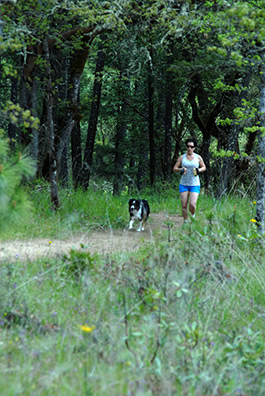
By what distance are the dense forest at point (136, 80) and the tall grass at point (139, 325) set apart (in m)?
1.82

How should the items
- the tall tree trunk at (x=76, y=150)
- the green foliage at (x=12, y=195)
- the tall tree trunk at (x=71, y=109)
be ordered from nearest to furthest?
the green foliage at (x=12, y=195) → the tall tree trunk at (x=71, y=109) → the tall tree trunk at (x=76, y=150)

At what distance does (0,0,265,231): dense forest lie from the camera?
Answer: 24.2 feet

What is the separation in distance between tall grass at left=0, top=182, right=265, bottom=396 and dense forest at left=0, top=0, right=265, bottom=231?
182 cm

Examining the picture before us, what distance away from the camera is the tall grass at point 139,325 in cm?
335

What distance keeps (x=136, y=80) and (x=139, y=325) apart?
14.3m

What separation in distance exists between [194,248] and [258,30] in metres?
2.96

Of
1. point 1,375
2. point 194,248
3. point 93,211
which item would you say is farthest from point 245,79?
point 1,375

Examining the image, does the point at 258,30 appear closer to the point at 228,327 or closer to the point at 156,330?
the point at 228,327

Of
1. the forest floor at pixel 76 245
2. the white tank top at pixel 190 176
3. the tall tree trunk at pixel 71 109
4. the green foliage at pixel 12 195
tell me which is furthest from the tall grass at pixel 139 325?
the tall tree trunk at pixel 71 109

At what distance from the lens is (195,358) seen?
3531mm

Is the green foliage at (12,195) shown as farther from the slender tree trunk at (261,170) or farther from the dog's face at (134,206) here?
the dog's face at (134,206)

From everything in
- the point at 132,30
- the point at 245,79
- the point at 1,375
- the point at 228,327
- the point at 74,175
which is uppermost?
the point at 132,30

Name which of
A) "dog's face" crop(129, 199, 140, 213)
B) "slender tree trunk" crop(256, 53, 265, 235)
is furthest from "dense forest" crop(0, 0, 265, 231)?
"dog's face" crop(129, 199, 140, 213)

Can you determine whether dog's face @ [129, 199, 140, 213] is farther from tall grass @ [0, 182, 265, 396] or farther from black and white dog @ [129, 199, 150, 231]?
tall grass @ [0, 182, 265, 396]
